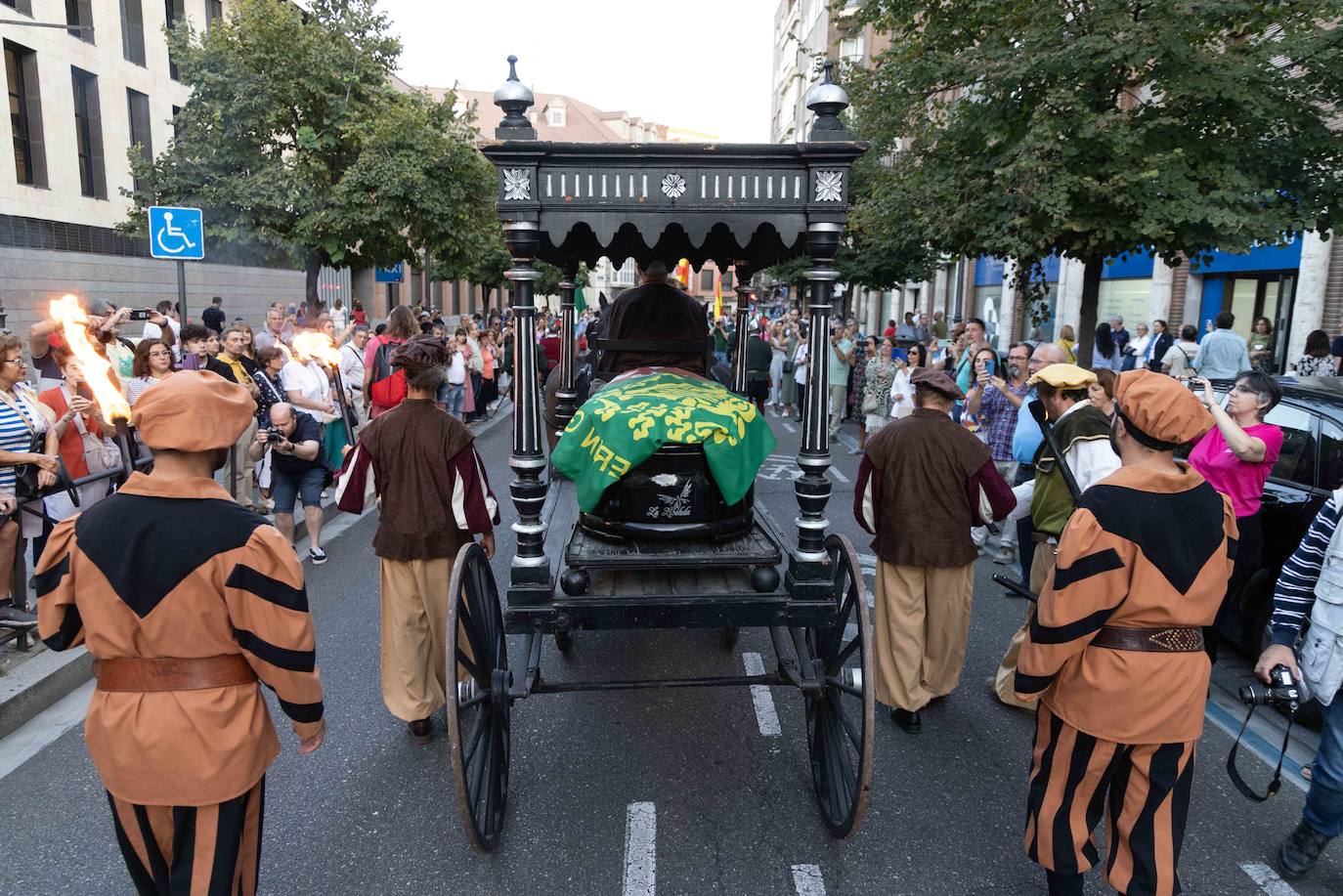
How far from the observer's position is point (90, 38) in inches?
803

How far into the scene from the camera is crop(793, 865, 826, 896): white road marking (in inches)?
129

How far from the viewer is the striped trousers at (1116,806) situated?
112 inches

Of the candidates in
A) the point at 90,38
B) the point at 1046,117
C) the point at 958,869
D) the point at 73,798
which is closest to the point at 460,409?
the point at 1046,117

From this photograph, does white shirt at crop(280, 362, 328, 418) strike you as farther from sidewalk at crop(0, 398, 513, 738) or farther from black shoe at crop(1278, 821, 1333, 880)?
black shoe at crop(1278, 821, 1333, 880)

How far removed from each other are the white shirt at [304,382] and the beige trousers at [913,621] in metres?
4.80

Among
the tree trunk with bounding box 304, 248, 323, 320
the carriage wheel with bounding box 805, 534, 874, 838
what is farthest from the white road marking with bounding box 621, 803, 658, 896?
the tree trunk with bounding box 304, 248, 323, 320

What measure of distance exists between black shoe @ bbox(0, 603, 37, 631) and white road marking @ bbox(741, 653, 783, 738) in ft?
13.2

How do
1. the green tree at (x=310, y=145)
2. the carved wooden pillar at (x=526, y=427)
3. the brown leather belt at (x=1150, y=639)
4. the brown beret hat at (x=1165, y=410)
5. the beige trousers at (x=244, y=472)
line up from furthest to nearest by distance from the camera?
the green tree at (x=310, y=145) < the beige trousers at (x=244, y=472) < the carved wooden pillar at (x=526, y=427) < the brown leather belt at (x=1150, y=639) < the brown beret hat at (x=1165, y=410)

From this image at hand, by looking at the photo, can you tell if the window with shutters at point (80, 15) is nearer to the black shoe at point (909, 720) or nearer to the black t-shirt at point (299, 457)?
the black t-shirt at point (299, 457)

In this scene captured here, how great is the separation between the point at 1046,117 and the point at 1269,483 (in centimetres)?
468

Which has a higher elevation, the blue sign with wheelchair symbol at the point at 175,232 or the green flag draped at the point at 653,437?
the blue sign with wheelchair symbol at the point at 175,232

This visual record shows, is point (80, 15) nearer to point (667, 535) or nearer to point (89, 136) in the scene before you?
point (89, 136)

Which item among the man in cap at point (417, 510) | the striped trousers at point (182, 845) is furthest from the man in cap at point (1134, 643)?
the man in cap at point (417, 510)

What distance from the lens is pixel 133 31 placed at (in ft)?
73.6
